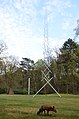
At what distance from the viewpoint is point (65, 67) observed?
65875 millimetres

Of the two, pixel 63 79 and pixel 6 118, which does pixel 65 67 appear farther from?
pixel 6 118

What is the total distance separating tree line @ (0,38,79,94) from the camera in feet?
214

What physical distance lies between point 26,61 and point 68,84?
→ 27.2 metres

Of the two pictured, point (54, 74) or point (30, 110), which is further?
point (54, 74)

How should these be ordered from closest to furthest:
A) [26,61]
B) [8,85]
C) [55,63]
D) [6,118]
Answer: [6,118]
[55,63]
[8,85]
[26,61]

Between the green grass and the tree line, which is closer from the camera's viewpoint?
the green grass

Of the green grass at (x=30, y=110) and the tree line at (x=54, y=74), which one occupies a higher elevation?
the tree line at (x=54, y=74)

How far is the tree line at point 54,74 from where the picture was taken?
214 ft

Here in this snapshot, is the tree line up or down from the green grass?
up

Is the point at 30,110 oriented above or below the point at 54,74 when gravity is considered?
below

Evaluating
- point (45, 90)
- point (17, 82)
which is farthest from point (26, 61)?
point (45, 90)

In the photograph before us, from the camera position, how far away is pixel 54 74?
66.2 metres

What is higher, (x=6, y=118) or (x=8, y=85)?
(x=8, y=85)

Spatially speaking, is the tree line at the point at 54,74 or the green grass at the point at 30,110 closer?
the green grass at the point at 30,110
